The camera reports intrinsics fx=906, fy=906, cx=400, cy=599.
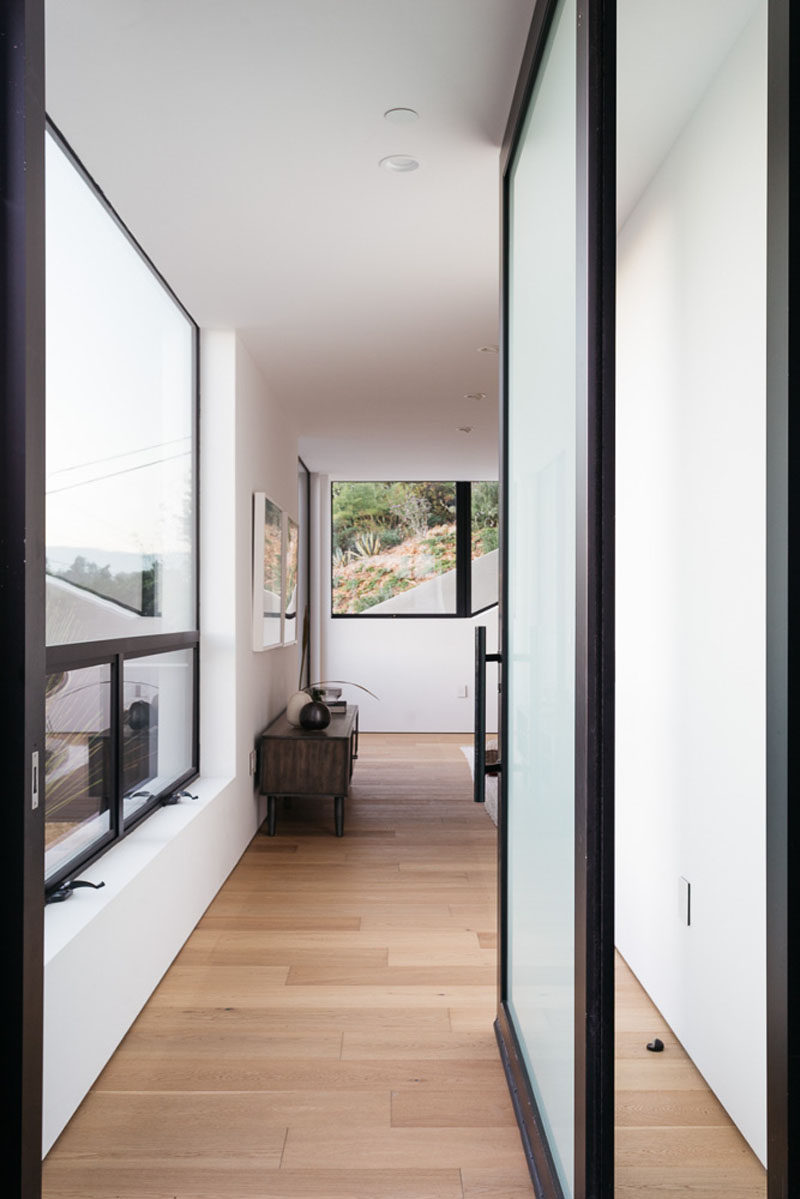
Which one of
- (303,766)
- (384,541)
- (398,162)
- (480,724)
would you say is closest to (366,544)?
(384,541)

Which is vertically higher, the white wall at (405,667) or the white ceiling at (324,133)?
the white ceiling at (324,133)

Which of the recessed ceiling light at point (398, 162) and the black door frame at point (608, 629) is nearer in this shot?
the black door frame at point (608, 629)

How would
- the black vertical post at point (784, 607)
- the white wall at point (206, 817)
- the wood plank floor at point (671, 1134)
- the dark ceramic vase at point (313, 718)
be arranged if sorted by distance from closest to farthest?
1. the black vertical post at point (784, 607)
2. the wood plank floor at point (671, 1134)
3. the white wall at point (206, 817)
4. the dark ceramic vase at point (313, 718)

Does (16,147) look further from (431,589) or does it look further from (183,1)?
(431,589)

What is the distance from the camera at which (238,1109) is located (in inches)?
80.8

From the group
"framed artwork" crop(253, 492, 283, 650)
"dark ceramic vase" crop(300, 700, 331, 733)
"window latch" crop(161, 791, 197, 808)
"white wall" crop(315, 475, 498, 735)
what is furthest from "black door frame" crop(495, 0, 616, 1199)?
"white wall" crop(315, 475, 498, 735)

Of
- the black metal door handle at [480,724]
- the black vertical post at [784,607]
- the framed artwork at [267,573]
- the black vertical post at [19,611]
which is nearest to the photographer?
the black vertical post at [784,607]

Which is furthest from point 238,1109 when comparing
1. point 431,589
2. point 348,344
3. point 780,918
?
point 431,589

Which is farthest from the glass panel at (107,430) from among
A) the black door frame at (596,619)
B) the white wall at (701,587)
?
the white wall at (701,587)

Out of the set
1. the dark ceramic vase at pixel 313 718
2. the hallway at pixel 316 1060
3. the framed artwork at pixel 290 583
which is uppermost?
the framed artwork at pixel 290 583

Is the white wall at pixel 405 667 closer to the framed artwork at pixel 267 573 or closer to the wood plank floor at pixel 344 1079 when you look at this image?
the framed artwork at pixel 267 573

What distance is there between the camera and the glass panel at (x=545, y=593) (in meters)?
1.54

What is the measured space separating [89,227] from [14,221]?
1408 millimetres

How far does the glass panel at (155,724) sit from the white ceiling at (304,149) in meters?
1.43
